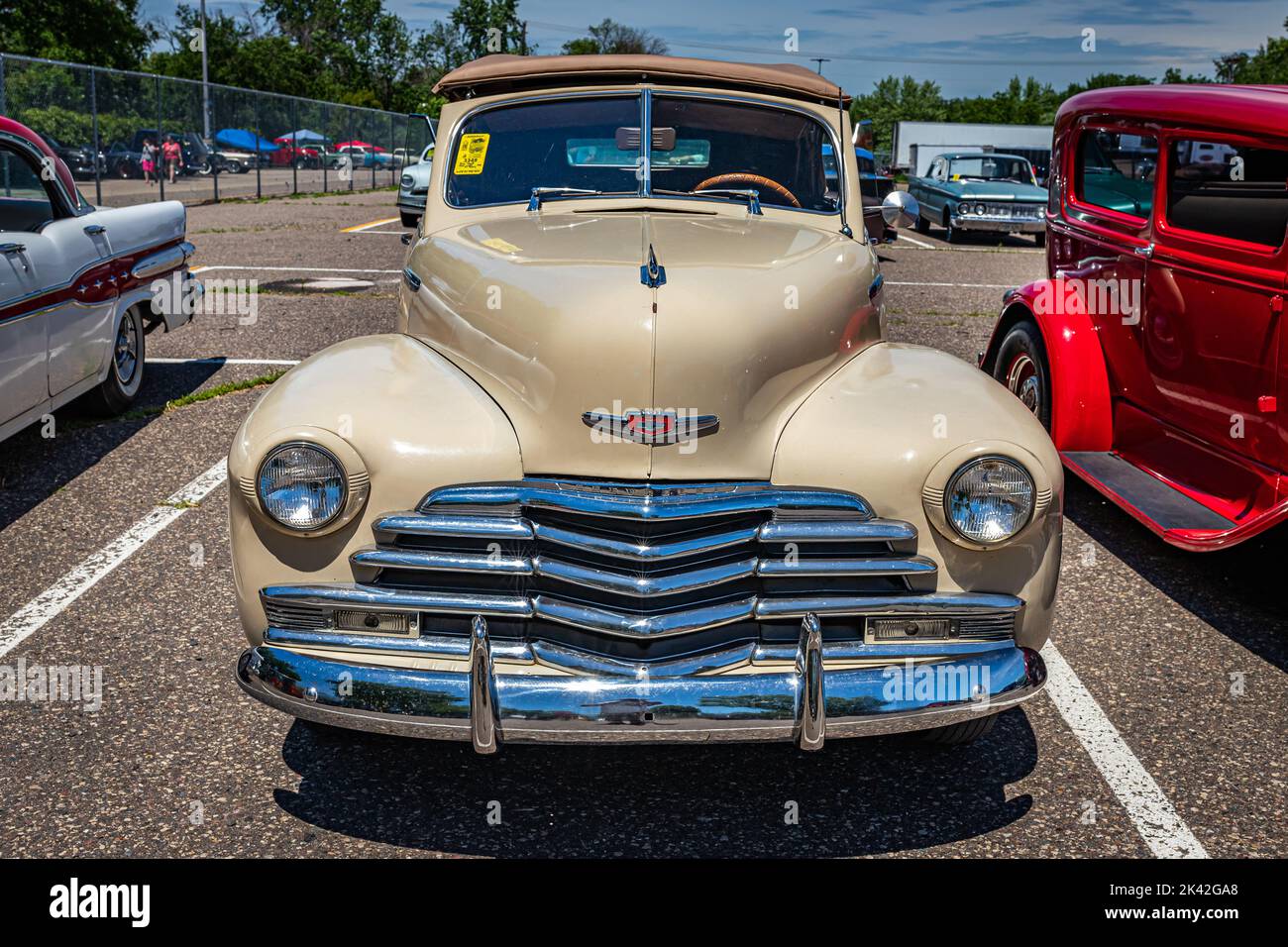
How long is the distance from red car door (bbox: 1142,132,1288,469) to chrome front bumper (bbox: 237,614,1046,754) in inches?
96.1

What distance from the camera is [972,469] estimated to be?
116 inches

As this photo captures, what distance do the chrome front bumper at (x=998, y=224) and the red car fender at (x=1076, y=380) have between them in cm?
1353

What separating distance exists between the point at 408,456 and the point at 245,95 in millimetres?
25640

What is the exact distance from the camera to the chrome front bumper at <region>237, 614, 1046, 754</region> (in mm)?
2662

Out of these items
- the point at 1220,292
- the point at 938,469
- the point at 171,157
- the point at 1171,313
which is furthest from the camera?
the point at 171,157

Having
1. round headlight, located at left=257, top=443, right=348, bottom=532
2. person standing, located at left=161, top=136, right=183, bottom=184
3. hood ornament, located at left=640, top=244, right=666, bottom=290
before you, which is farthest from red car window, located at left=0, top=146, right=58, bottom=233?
person standing, located at left=161, top=136, right=183, bottom=184

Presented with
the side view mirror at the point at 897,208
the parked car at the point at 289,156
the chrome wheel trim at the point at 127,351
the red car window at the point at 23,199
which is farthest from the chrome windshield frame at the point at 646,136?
the parked car at the point at 289,156

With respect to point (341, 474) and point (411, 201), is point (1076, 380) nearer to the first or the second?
point (341, 474)

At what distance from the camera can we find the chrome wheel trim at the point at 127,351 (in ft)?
22.2

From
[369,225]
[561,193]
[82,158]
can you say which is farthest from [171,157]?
[561,193]

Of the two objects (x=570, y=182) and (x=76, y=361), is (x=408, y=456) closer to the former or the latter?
(x=570, y=182)

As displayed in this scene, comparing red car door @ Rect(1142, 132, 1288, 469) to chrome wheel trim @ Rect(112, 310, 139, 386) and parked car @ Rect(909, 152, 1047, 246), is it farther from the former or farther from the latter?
parked car @ Rect(909, 152, 1047, 246)

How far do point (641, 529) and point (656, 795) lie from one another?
842mm

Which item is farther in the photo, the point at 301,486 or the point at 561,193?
the point at 561,193
